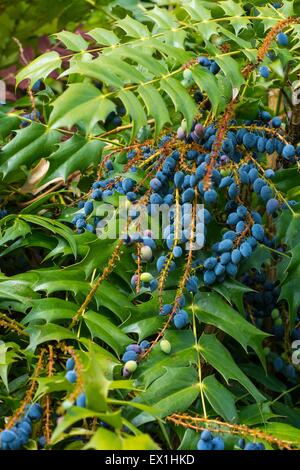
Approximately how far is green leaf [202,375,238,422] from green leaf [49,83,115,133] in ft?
1.63

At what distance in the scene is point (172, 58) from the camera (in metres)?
1.59

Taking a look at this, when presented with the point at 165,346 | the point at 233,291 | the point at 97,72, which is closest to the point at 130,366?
the point at 165,346

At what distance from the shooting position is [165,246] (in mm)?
1533

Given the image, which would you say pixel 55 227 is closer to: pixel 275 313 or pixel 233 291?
pixel 233 291

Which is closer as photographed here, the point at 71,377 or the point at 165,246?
the point at 71,377

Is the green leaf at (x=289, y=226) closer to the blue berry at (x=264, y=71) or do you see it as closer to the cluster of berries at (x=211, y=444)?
the blue berry at (x=264, y=71)

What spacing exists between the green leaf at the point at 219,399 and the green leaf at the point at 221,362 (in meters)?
0.03

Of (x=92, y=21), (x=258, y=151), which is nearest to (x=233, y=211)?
(x=258, y=151)

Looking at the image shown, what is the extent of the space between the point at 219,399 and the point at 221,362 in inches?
3.6

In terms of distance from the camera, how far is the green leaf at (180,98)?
142cm

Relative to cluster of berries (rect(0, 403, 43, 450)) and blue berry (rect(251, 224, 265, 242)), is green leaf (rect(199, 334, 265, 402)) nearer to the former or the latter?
blue berry (rect(251, 224, 265, 242))

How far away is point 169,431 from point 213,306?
10.1 inches
